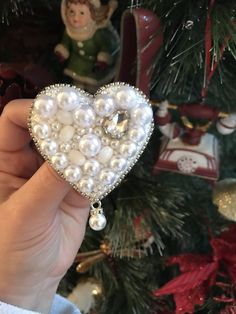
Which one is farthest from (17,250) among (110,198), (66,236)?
(110,198)

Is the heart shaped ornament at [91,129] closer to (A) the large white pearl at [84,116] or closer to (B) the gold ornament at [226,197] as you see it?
(A) the large white pearl at [84,116]

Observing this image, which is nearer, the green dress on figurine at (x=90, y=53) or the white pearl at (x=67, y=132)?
the white pearl at (x=67, y=132)

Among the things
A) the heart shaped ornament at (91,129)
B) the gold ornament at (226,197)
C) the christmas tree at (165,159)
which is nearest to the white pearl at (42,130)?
the heart shaped ornament at (91,129)

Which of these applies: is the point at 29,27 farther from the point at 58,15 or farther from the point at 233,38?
the point at 233,38

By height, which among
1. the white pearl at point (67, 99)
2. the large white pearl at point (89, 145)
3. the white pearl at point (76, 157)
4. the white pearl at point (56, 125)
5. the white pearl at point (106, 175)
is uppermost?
the white pearl at point (67, 99)

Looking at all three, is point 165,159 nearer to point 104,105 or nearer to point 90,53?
point 90,53

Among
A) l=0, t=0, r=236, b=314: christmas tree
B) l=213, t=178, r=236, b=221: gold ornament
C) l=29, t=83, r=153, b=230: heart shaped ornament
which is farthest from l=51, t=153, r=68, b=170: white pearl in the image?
l=213, t=178, r=236, b=221: gold ornament

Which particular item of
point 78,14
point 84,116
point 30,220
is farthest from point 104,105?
point 78,14
